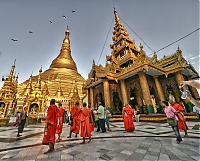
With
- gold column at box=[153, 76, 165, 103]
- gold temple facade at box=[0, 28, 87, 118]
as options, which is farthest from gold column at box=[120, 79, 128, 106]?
gold temple facade at box=[0, 28, 87, 118]

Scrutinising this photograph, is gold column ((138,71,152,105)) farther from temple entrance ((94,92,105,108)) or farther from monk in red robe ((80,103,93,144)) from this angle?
monk in red robe ((80,103,93,144))

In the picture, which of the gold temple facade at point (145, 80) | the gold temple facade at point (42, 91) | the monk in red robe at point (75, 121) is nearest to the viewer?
the monk in red robe at point (75, 121)

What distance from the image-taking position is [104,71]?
13156 millimetres

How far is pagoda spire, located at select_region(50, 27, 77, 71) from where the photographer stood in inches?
1287

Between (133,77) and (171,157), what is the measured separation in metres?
11.6

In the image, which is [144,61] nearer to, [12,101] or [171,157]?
[171,157]

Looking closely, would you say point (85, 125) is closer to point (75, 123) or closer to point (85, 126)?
point (85, 126)

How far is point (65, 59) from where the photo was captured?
114 feet

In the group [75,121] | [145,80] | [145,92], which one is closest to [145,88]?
[145,92]

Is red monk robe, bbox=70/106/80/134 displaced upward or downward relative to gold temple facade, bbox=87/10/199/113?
downward

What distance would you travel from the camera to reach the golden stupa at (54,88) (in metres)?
19.4

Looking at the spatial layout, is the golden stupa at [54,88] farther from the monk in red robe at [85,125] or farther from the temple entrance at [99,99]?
the monk in red robe at [85,125]

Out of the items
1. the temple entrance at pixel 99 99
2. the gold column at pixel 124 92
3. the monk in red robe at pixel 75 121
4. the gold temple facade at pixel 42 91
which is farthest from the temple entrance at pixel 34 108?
the monk in red robe at pixel 75 121

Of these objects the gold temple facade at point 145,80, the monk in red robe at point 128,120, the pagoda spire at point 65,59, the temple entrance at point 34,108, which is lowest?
the monk in red robe at point 128,120
